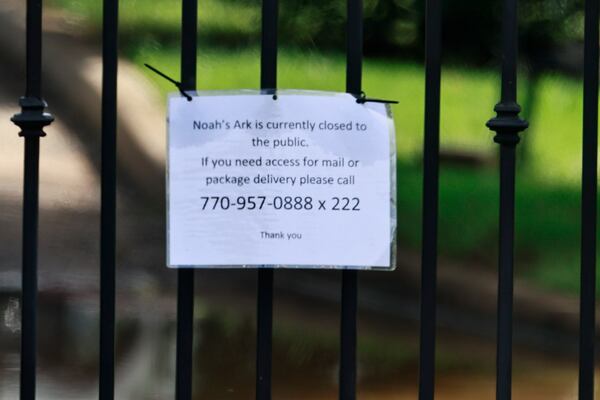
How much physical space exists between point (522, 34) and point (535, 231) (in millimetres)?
322

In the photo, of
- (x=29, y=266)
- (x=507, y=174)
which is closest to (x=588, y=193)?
(x=507, y=174)

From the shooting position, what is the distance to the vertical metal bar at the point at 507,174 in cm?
125

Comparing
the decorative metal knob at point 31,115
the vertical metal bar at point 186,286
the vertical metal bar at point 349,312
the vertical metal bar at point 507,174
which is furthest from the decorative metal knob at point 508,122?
the decorative metal knob at point 31,115

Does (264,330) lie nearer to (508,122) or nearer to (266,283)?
→ (266,283)

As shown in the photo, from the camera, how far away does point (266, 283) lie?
1261 mm

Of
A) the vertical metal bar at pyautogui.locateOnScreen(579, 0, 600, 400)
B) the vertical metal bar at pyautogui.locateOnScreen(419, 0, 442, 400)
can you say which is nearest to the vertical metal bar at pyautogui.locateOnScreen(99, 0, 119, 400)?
the vertical metal bar at pyautogui.locateOnScreen(419, 0, 442, 400)

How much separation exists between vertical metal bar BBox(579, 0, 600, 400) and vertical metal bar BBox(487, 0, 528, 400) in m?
0.10

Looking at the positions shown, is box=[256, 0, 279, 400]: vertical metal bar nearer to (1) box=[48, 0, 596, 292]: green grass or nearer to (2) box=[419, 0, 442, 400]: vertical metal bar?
(2) box=[419, 0, 442, 400]: vertical metal bar

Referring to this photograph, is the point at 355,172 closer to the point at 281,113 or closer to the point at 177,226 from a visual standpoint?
the point at 281,113

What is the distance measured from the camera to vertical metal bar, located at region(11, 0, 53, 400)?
125cm

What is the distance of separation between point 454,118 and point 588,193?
39 centimetres

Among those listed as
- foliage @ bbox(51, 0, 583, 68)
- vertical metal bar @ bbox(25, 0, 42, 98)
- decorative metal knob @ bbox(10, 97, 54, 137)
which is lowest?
decorative metal knob @ bbox(10, 97, 54, 137)

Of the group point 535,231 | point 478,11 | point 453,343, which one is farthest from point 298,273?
point 478,11

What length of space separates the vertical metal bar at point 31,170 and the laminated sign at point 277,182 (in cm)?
17
